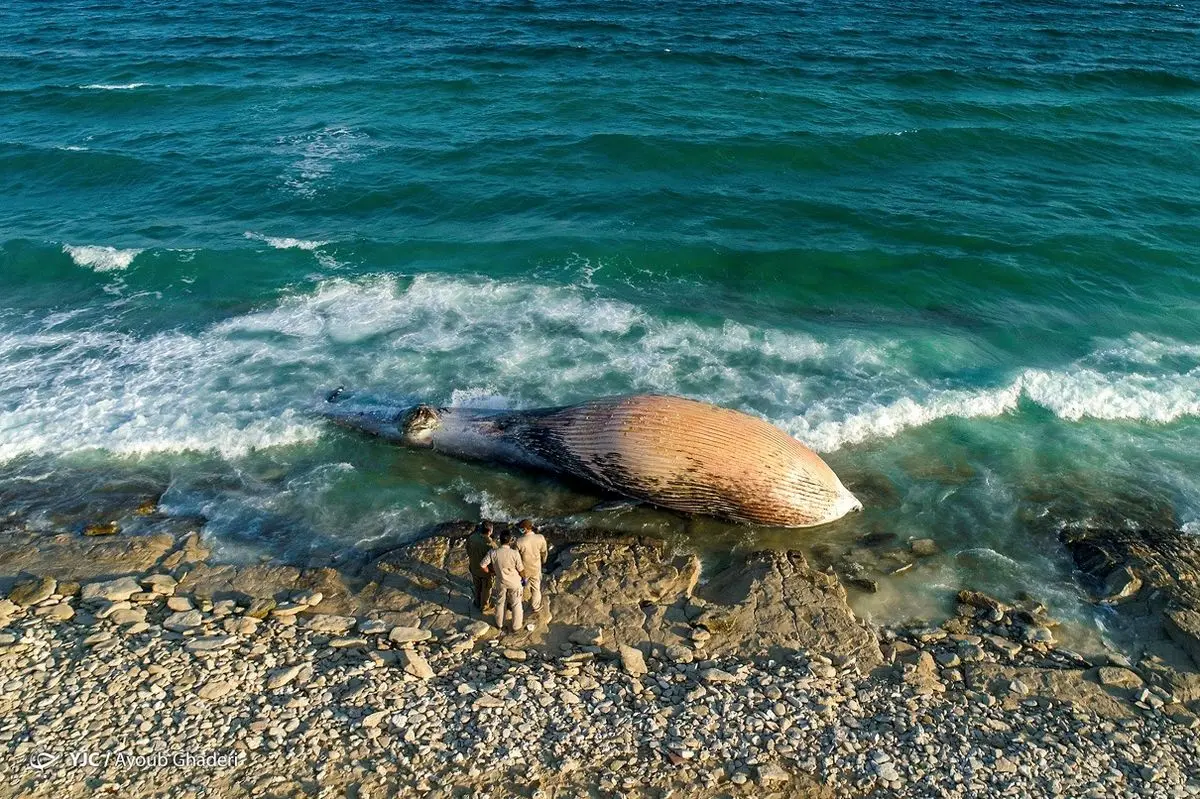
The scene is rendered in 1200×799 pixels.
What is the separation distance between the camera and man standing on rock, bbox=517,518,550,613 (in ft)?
40.4

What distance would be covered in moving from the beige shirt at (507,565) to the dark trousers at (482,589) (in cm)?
64

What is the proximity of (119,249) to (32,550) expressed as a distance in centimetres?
1372

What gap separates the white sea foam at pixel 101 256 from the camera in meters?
23.9

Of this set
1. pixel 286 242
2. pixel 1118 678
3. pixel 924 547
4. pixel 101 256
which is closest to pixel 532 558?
pixel 924 547

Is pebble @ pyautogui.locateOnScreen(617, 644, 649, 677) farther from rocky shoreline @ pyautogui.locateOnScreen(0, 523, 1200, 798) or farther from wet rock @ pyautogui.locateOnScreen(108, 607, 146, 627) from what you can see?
wet rock @ pyautogui.locateOnScreen(108, 607, 146, 627)

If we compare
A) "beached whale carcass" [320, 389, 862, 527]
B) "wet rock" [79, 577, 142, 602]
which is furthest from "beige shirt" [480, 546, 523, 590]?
"wet rock" [79, 577, 142, 602]

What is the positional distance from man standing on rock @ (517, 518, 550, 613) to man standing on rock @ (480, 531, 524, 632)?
15 centimetres

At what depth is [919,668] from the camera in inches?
462

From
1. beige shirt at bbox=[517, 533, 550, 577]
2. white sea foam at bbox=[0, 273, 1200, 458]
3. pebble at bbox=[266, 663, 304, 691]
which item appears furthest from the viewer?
white sea foam at bbox=[0, 273, 1200, 458]

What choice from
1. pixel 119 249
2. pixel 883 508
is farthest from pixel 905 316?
pixel 119 249

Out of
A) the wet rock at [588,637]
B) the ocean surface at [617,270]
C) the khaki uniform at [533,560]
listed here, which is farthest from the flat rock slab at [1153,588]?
the khaki uniform at [533,560]

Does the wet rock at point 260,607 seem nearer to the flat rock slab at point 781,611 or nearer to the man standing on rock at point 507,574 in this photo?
the man standing on rock at point 507,574

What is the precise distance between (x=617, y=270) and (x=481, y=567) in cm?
1336

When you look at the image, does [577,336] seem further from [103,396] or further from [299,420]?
[103,396]
